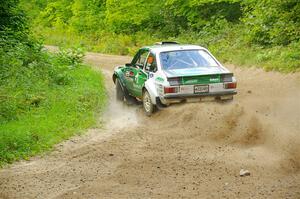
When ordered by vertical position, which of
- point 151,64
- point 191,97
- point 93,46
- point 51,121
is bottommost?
point 93,46

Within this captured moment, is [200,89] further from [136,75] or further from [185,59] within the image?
[136,75]

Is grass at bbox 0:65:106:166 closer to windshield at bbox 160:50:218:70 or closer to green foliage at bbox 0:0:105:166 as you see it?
green foliage at bbox 0:0:105:166

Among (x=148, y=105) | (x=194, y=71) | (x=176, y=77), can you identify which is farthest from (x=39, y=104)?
(x=194, y=71)

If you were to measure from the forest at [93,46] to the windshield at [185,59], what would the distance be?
217 centimetres

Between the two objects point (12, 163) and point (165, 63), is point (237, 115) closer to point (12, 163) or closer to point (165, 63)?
point (165, 63)

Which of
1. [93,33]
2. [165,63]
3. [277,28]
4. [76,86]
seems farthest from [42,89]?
[93,33]

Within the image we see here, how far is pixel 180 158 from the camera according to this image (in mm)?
8617

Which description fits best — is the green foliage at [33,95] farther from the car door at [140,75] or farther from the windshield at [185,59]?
the windshield at [185,59]

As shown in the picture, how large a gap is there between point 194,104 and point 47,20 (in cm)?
3872

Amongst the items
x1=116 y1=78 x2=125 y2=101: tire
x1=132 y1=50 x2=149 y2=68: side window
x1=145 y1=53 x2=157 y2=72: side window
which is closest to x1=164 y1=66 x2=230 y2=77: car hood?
x1=145 y1=53 x2=157 y2=72: side window

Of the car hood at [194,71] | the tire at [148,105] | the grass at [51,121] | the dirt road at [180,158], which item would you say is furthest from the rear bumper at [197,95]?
the grass at [51,121]

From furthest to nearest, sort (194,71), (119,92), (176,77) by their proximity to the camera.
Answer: (119,92) < (194,71) < (176,77)

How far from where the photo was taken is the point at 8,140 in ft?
31.6

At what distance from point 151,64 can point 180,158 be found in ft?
14.7
